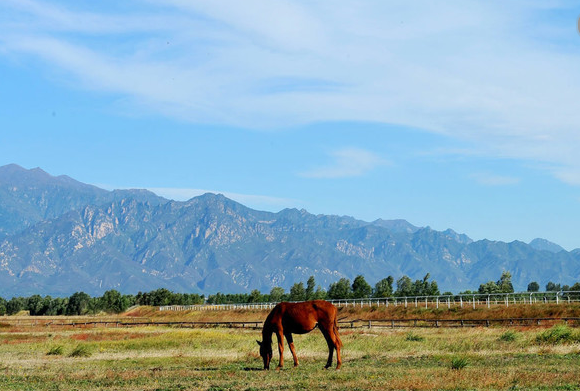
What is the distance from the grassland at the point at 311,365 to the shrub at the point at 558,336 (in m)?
0.06

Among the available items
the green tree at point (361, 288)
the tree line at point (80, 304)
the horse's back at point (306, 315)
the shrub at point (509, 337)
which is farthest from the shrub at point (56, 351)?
the tree line at point (80, 304)

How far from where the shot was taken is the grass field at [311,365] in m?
25.0

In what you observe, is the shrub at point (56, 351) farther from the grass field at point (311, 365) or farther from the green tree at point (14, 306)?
the green tree at point (14, 306)

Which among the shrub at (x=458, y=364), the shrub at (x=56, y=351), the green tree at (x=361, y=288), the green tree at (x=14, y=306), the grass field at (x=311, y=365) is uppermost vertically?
the green tree at (x=361, y=288)

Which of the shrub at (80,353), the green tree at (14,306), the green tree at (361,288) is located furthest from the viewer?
the green tree at (14,306)

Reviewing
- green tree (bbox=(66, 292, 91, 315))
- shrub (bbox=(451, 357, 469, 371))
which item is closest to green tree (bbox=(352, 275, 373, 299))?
green tree (bbox=(66, 292, 91, 315))

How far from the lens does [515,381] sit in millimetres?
24297

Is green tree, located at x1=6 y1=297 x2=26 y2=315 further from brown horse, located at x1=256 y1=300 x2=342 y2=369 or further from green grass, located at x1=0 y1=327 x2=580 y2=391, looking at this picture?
brown horse, located at x1=256 y1=300 x2=342 y2=369

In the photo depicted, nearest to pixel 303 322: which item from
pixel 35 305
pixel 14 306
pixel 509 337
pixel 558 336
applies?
pixel 509 337

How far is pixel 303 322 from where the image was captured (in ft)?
102

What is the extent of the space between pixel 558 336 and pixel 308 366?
20556 millimetres

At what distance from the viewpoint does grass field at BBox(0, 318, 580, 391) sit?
82.1 feet

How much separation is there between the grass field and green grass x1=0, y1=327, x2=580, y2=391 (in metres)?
0.04

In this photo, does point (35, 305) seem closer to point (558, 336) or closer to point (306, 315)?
point (558, 336)
